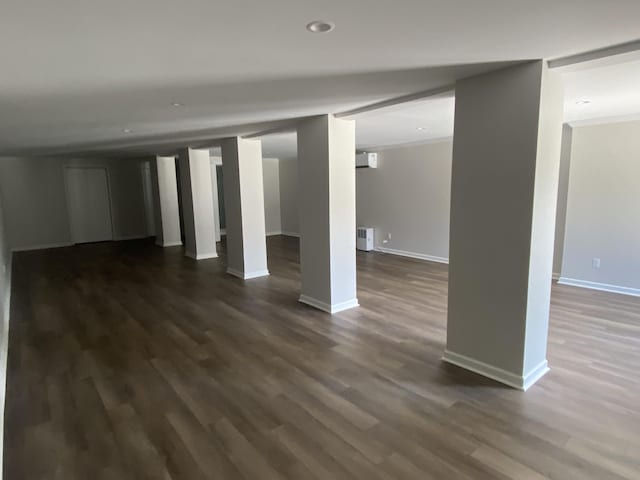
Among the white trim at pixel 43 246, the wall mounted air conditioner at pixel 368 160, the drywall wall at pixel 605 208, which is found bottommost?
the white trim at pixel 43 246

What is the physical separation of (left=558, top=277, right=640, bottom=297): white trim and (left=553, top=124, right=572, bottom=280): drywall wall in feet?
0.59

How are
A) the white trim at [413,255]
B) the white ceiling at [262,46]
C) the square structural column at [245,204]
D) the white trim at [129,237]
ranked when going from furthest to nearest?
the white trim at [129,237]
the white trim at [413,255]
the square structural column at [245,204]
the white ceiling at [262,46]

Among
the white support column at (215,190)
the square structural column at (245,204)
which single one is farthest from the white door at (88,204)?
the square structural column at (245,204)

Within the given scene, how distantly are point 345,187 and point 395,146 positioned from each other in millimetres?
3764

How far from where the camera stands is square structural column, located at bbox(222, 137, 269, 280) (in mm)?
5812

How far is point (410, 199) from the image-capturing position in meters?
7.54

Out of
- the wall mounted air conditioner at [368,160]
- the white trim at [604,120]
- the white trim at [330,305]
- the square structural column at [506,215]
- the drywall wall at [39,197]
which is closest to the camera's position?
the square structural column at [506,215]

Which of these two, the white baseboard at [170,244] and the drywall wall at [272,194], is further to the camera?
the drywall wall at [272,194]

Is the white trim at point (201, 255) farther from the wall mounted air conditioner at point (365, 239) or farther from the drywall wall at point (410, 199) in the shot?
the drywall wall at point (410, 199)

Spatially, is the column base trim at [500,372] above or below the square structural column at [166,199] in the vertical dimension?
below

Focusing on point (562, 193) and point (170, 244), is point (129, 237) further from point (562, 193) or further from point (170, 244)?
point (562, 193)

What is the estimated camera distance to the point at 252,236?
6.04 metres

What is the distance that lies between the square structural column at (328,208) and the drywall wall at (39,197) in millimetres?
7719

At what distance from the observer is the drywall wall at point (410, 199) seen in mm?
6961
